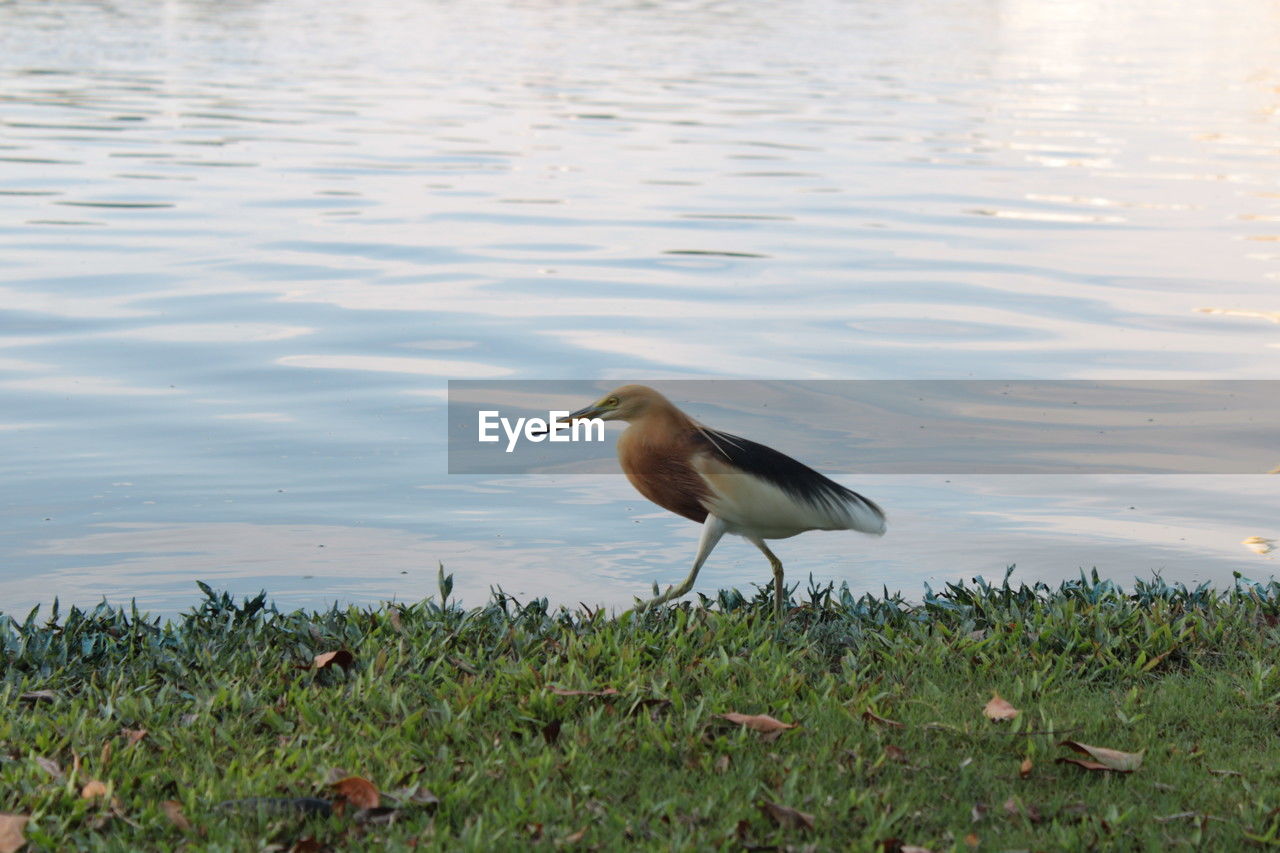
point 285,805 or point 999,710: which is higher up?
point 999,710

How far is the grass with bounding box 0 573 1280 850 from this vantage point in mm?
4562

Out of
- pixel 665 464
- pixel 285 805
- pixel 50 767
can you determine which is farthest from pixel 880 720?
pixel 50 767

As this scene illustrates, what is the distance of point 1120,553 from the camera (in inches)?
310

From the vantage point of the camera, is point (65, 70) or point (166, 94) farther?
point (65, 70)

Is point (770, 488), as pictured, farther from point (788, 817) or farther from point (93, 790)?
point (93, 790)

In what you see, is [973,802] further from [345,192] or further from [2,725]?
[345,192]

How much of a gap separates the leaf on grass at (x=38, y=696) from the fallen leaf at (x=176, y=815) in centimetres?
108

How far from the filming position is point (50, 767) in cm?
490

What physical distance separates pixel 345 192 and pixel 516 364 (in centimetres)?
760

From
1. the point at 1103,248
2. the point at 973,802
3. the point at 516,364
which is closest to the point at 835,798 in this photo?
the point at 973,802

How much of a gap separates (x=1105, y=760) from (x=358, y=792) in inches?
82.4

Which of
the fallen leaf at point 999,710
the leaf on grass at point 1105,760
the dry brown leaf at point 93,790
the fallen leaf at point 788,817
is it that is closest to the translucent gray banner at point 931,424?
the fallen leaf at point 999,710

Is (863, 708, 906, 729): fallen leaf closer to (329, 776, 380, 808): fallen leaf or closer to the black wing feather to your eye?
the black wing feather

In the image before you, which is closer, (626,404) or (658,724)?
(658,724)
